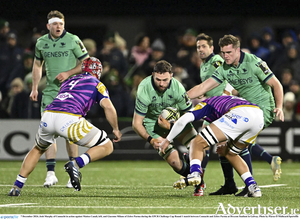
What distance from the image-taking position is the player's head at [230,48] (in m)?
7.31

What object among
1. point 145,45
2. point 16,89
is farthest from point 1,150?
point 145,45

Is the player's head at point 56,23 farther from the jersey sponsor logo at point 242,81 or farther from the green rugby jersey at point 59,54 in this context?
the jersey sponsor logo at point 242,81

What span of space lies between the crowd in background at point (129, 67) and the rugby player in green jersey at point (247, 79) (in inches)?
221

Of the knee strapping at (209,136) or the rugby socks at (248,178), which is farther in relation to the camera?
the rugby socks at (248,178)

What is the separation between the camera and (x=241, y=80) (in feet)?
24.5

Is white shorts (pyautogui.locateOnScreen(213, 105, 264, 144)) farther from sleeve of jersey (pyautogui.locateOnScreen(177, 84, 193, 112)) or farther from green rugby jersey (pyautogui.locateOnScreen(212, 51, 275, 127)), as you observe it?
sleeve of jersey (pyautogui.locateOnScreen(177, 84, 193, 112))

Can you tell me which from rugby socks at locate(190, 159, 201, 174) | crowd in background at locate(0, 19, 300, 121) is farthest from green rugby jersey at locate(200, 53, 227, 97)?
crowd in background at locate(0, 19, 300, 121)

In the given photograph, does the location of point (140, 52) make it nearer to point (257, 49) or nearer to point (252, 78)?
point (257, 49)

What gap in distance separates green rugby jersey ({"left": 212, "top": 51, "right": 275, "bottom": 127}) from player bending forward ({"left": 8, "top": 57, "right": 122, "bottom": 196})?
1.69 meters

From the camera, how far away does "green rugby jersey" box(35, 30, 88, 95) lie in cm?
856

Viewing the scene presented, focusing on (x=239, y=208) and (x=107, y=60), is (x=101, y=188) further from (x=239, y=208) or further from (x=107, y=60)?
(x=107, y=60)

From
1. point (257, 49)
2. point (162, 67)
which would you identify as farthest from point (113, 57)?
point (162, 67)

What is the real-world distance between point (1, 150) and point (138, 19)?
26.4ft

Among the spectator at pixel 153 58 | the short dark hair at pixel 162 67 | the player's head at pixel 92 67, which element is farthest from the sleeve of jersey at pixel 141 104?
the spectator at pixel 153 58
